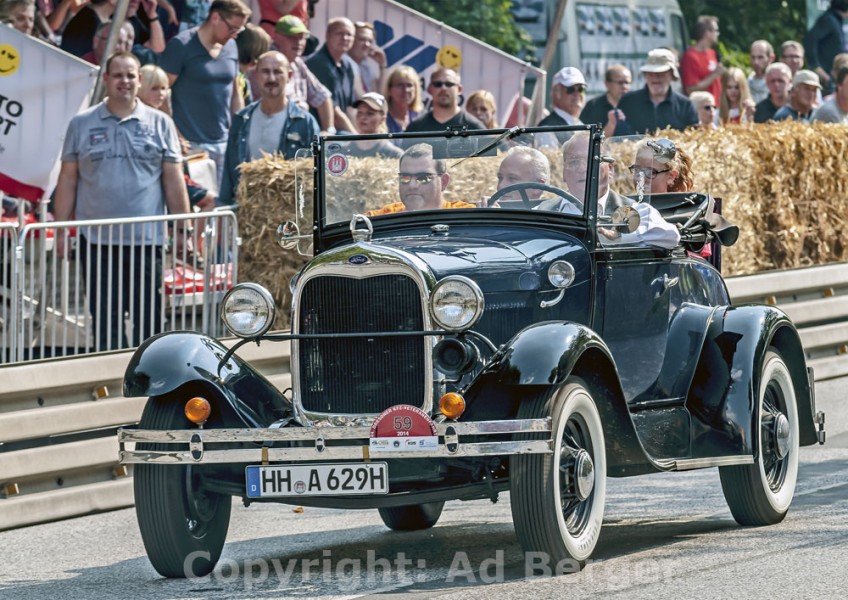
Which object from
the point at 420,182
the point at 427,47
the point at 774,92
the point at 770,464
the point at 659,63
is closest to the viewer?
the point at 420,182

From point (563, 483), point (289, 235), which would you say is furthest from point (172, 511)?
point (289, 235)

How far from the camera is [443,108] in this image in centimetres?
1325

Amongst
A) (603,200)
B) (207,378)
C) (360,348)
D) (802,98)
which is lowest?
(207,378)

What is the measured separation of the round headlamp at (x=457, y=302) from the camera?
6.69 m

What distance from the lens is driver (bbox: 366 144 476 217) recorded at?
7.76 m

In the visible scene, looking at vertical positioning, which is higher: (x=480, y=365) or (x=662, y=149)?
(x=662, y=149)

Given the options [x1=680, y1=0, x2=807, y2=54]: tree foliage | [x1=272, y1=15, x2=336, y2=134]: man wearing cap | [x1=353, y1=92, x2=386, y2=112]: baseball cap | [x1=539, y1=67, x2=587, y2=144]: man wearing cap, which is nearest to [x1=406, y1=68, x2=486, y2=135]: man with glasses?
[x1=353, y1=92, x2=386, y2=112]: baseball cap

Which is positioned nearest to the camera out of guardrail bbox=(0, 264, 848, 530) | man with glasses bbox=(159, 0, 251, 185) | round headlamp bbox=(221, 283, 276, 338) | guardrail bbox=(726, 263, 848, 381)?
round headlamp bbox=(221, 283, 276, 338)

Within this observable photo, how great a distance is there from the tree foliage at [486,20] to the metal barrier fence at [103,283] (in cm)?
1310

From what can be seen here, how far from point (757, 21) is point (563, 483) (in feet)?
80.4

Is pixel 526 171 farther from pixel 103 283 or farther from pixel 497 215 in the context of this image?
pixel 103 283

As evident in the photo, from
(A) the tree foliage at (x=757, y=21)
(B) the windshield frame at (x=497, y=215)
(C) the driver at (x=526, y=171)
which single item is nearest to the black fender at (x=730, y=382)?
(B) the windshield frame at (x=497, y=215)

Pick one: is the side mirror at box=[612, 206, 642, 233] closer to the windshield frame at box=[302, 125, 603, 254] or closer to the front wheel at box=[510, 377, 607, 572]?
the windshield frame at box=[302, 125, 603, 254]

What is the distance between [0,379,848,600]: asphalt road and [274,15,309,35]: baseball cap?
5712 mm
